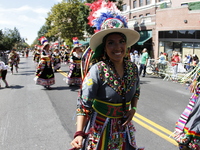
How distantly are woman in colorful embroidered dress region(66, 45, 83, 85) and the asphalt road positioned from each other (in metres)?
1.42

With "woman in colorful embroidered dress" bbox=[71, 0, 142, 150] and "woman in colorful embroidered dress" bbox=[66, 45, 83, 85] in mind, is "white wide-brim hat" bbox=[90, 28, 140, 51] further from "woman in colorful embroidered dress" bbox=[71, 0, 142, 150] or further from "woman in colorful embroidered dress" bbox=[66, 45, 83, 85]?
"woman in colorful embroidered dress" bbox=[66, 45, 83, 85]

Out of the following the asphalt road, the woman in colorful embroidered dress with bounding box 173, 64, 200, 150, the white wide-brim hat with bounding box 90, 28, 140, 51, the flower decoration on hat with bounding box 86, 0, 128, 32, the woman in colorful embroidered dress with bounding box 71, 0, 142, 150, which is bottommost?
the asphalt road

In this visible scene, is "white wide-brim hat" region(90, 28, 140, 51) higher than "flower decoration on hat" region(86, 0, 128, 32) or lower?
lower

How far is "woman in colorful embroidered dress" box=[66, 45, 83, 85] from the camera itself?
30.0ft

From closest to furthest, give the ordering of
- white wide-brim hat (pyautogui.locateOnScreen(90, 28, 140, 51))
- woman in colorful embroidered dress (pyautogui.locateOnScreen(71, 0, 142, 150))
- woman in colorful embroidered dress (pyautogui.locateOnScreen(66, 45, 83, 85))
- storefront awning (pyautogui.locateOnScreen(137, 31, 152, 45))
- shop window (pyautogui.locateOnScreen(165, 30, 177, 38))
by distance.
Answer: woman in colorful embroidered dress (pyautogui.locateOnScreen(71, 0, 142, 150)), white wide-brim hat (pyautogui.locateOnScreen(90, 28, 140, 51)), woman in colorful embroidered dress (pyautogui.locateOnScreen(66, 45, 83, 85)), shop window (pyautogui.locateOnScreen(165, 30, 177, 38)), storefront awning (pyautogui.locateOnScreen(137, 31, 152, 45))

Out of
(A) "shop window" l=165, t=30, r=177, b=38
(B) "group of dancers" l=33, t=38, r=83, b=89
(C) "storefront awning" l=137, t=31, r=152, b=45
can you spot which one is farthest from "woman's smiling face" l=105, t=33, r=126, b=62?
(C) "storefront awning" l=137, t=31, r=152, b=45

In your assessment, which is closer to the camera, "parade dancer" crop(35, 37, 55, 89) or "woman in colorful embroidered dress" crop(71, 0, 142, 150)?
"woman in colorful embroidered dress" crop(71, 0, 142, 150)

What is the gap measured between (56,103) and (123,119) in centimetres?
485

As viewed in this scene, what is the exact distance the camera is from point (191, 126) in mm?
2949

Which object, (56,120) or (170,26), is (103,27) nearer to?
(56,120)

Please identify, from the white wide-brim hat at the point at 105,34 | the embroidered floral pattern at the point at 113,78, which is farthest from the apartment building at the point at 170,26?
the embroidered floral pattern at the point at 113,78

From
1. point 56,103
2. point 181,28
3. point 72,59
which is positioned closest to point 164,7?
point 181,28

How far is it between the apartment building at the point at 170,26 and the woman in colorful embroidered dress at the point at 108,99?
61.7ft

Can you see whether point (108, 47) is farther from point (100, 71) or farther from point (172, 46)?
point (172, 46)
